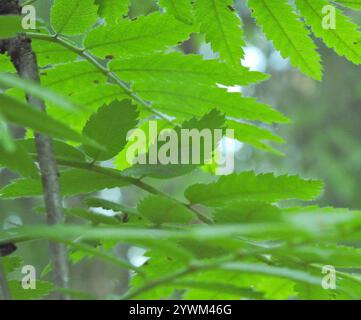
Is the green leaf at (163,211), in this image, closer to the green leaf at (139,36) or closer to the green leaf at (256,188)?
the green leaf at (256,188)

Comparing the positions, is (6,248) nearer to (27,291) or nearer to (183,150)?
(27,291)

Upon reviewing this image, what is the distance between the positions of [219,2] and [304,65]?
0.61ft

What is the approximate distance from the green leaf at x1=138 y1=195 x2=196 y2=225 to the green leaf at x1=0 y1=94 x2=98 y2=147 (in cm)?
26

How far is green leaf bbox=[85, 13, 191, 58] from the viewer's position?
3.64 feet

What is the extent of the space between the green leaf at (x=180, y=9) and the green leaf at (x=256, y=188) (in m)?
0.27

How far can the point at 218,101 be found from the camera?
1.18 meters

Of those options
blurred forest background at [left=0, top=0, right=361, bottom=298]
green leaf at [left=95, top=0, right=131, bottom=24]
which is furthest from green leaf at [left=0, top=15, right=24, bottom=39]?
blurred forest background at [left=0, top=0, right=361, bottom=298]

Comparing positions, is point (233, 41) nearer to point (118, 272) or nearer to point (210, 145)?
point (210, 145)

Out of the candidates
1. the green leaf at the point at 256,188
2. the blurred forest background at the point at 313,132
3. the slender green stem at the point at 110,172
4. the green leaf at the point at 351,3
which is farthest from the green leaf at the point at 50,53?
the blurred forest background at the point at 313,132

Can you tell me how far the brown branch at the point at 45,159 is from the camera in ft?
2.46

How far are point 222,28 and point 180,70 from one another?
0.32 ft

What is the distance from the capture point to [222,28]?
1.12m

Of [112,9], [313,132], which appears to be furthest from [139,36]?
[313,132]
